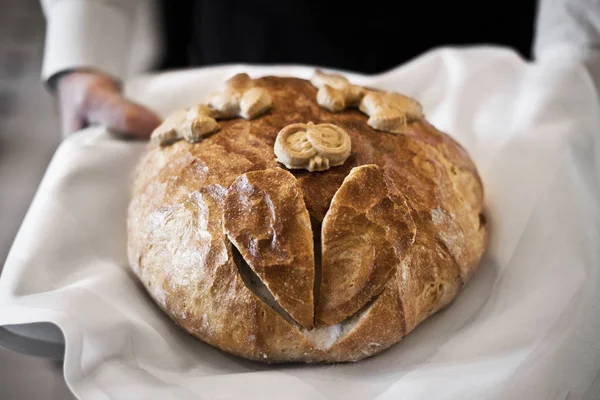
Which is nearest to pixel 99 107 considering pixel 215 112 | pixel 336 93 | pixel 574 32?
pixel 215 112

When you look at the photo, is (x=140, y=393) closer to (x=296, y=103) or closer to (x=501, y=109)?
(x=296, y=103)

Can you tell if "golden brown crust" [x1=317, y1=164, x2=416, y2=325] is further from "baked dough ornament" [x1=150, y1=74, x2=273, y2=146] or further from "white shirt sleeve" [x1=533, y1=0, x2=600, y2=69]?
"white shirt sleeve" [x1=533, y1=0, x2=600, y2=69]

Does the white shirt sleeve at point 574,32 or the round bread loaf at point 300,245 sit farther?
the white shirt sleeve at point 574,32

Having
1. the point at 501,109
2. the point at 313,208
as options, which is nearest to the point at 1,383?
the point at 313,208

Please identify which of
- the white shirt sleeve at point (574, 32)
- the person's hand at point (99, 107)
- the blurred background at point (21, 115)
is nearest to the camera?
the person's hand at point (99, 107)

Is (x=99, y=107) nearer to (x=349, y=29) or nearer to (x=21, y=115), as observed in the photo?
(x=349, y=29)

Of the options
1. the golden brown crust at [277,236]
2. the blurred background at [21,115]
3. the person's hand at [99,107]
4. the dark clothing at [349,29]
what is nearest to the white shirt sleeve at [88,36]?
the person's hand at [99,107]

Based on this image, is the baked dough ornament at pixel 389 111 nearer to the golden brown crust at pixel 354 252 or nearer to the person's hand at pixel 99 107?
the golden brown crust at pixel 354 252
